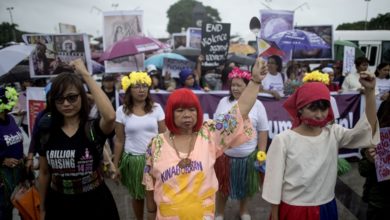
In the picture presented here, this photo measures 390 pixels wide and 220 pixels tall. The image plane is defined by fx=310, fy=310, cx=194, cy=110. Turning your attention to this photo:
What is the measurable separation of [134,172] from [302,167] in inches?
78.3

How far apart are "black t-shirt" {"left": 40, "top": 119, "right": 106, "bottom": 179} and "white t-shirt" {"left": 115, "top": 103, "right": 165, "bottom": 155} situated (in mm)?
1183

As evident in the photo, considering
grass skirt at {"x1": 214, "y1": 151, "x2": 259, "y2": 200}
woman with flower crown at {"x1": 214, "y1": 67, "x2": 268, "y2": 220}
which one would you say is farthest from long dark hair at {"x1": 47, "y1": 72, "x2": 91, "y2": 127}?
grass skirt at {"x1": 214, "y1": 151, "x2": 259, "y2": 200}

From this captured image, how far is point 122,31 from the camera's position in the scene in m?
6.27

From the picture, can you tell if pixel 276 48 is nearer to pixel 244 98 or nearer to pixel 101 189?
pixel 244 98

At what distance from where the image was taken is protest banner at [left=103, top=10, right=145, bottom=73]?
6.14 m

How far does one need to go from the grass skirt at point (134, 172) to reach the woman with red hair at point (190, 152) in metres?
1.33

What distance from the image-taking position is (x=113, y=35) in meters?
6.31

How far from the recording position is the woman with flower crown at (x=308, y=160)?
2.15 metres

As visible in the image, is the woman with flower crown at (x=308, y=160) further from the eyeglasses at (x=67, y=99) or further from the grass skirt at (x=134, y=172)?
the grass skirt at (x=134, y=172)

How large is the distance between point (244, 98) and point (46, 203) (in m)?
1.70

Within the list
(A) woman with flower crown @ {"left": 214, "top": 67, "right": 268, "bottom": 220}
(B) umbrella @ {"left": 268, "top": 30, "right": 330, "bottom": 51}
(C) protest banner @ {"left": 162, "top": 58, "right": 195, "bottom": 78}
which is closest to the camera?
(A) woman with flower crown @ {"left": 214, "top": 67, "right": 268, "bottom": 220}

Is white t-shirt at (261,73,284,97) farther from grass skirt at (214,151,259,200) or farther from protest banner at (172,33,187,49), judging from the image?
protest banner at (172,33,187,49)

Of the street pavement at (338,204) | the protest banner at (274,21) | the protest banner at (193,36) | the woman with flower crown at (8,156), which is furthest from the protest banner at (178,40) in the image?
the woman with flower crown at (8,156)

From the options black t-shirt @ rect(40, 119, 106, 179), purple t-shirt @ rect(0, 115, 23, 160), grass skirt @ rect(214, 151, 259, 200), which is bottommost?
grass skirt @ rect(214, 151, 259, 200)
